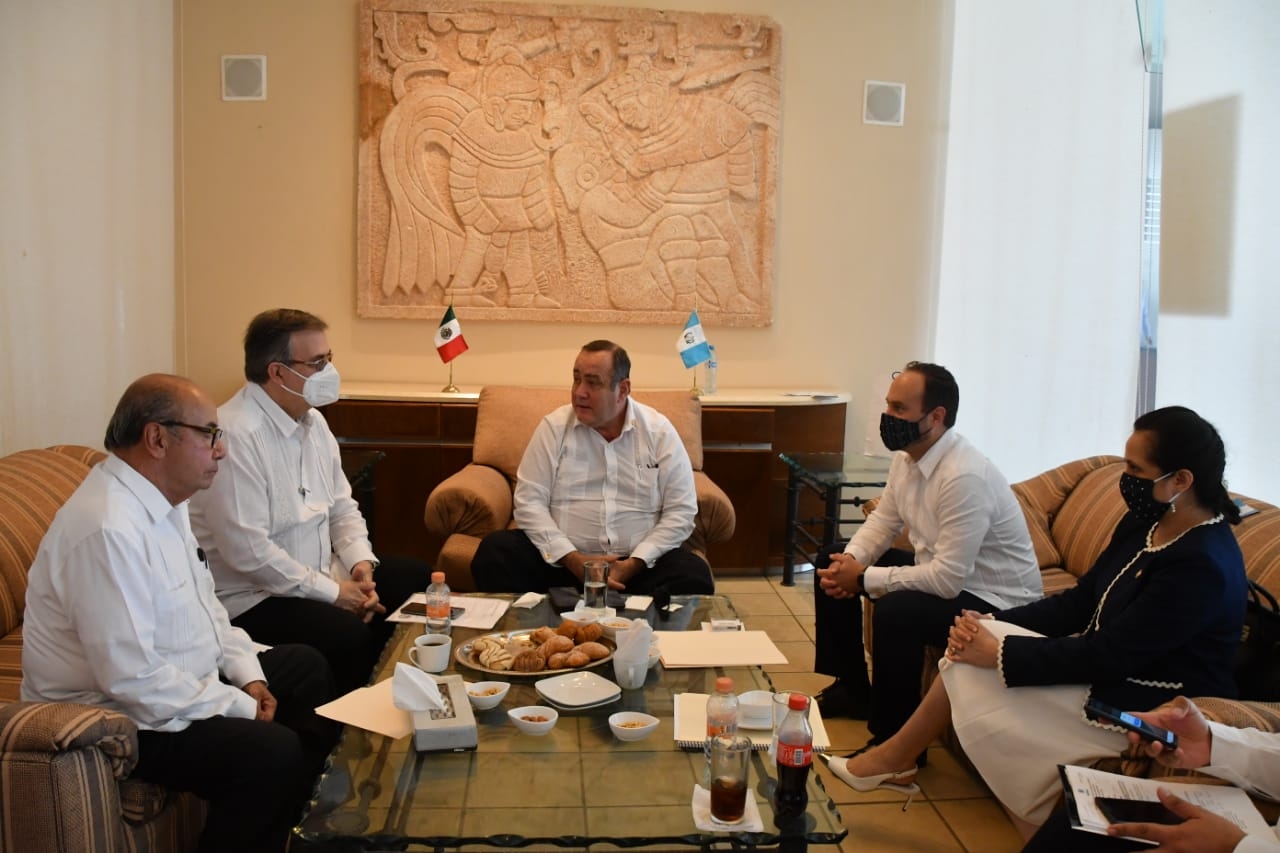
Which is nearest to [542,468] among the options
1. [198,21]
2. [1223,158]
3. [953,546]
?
[953,546]

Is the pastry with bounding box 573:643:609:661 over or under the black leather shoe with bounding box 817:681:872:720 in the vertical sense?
over

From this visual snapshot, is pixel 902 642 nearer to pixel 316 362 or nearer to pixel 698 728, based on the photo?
pixel 698 728

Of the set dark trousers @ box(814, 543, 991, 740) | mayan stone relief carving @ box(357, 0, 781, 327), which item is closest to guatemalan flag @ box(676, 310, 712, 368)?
mayan stone relief carving @ box(357, 0, 781, 327)

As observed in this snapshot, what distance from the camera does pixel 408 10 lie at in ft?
16.4

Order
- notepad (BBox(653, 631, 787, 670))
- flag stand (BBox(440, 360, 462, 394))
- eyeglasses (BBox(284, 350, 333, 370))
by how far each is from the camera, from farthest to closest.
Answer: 1. flag stand (BBox(440, 360, 462, 394))
2. eyeglasses (BBox(284, 350, 333, 370))
3. notepad (BBox(653, 631, 787, 670))

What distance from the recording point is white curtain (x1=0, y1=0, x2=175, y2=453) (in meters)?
3.69

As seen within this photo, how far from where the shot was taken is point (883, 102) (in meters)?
5.34

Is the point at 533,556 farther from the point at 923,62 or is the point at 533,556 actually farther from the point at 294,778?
the point at 923,62

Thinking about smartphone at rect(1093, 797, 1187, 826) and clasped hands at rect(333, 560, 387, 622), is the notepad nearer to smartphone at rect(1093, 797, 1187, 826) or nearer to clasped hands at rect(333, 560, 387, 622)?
smartphone at rect(1093, 797, 1187, 826)

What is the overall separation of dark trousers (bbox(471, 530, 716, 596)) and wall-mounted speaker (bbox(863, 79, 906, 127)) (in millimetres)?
2829

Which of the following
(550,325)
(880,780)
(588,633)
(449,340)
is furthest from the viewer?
(550,325)

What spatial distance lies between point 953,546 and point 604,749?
1.35 metres

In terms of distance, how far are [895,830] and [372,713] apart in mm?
1360

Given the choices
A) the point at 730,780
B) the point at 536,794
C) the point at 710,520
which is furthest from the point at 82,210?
the point at 730,780
